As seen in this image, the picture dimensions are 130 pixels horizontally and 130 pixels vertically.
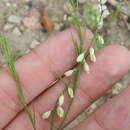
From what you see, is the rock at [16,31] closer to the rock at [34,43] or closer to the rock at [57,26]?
the rock at [34,43]

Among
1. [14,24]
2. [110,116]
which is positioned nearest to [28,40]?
[14,24]

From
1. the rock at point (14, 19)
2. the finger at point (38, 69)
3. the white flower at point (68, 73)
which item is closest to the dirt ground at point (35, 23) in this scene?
the rock at point (14, 19)

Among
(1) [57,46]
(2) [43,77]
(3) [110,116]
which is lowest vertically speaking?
(3) [110,116]

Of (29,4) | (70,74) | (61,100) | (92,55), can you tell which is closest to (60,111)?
(61,100)

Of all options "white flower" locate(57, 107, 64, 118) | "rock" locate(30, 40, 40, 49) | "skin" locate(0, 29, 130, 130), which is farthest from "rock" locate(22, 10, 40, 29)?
"white flower" locate(57, 107, 64, 118)

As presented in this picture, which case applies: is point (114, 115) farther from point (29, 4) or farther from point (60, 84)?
point (29, 4)

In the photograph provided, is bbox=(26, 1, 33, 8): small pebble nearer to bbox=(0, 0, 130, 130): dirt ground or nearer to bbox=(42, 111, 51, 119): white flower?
bbox=(0, 0, 130, 130): dirt ground

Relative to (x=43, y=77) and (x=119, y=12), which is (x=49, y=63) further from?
(x=119, y=12)
